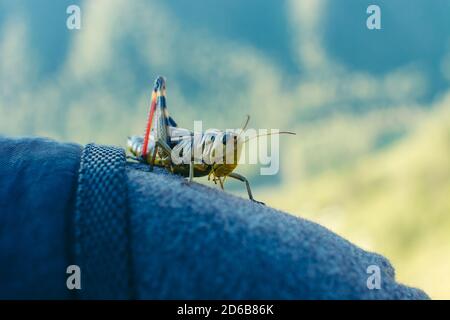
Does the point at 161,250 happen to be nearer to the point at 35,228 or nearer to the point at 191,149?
the point at 35,228

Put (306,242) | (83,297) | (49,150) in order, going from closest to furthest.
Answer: (83,297) < (306,242) < (49,150)


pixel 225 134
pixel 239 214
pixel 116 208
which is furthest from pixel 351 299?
pixel 225 134

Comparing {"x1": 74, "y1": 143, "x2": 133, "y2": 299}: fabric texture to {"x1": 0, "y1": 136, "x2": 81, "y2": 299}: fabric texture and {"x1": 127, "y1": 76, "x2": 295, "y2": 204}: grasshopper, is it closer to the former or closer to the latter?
{"x1": 0, "y1": 136, "x2": 81, "y2": 299}: fabric texture

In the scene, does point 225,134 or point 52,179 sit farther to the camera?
point 225,134

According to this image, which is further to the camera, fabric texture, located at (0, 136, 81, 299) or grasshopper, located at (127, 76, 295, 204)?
grasshopper, located at (127, 76, 295, 204)

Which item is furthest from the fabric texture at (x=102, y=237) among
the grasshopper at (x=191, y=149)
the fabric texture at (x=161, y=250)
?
the grasshopper at (x=191, y=149)

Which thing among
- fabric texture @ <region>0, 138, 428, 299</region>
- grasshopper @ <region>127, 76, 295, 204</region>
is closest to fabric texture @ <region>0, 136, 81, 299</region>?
fabric texture @ <region>0, 138, 428, 299</region>

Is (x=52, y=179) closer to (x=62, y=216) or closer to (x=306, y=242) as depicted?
(x=62, y=216)
